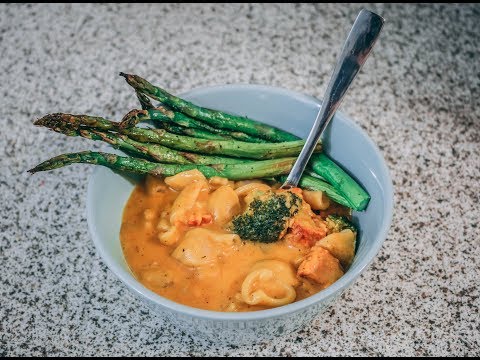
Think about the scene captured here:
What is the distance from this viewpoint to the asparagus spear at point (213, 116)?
205 cm

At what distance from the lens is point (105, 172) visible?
6.48ft

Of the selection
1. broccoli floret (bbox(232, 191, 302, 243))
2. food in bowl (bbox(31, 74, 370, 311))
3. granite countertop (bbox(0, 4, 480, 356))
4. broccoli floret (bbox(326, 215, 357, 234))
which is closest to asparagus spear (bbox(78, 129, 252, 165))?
food in bowl (bbox(31, 74, 370, 311))

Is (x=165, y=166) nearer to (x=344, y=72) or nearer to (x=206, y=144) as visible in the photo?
(x=206, y=144)

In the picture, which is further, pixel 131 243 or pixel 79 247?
pixel 79 247

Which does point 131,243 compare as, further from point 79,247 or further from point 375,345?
point 375,345

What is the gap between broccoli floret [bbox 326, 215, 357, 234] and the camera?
1.90 metres

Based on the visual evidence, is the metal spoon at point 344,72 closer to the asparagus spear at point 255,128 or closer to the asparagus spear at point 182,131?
the asparagus spear at point 255,128

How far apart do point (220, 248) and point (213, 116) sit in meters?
0.50

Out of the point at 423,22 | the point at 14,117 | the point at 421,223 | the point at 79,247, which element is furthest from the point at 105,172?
the point at 423,22

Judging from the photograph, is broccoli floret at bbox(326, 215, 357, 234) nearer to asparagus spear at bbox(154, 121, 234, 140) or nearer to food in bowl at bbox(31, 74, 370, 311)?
food in bowl at bbox(31, 74, 370, 311)

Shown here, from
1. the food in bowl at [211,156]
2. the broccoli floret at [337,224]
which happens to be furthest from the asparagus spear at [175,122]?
the broccoli floret at [337,224]

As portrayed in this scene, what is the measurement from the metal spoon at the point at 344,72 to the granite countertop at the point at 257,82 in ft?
1.56

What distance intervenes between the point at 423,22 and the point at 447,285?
59.2 inches

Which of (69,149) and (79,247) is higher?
(69,149)
